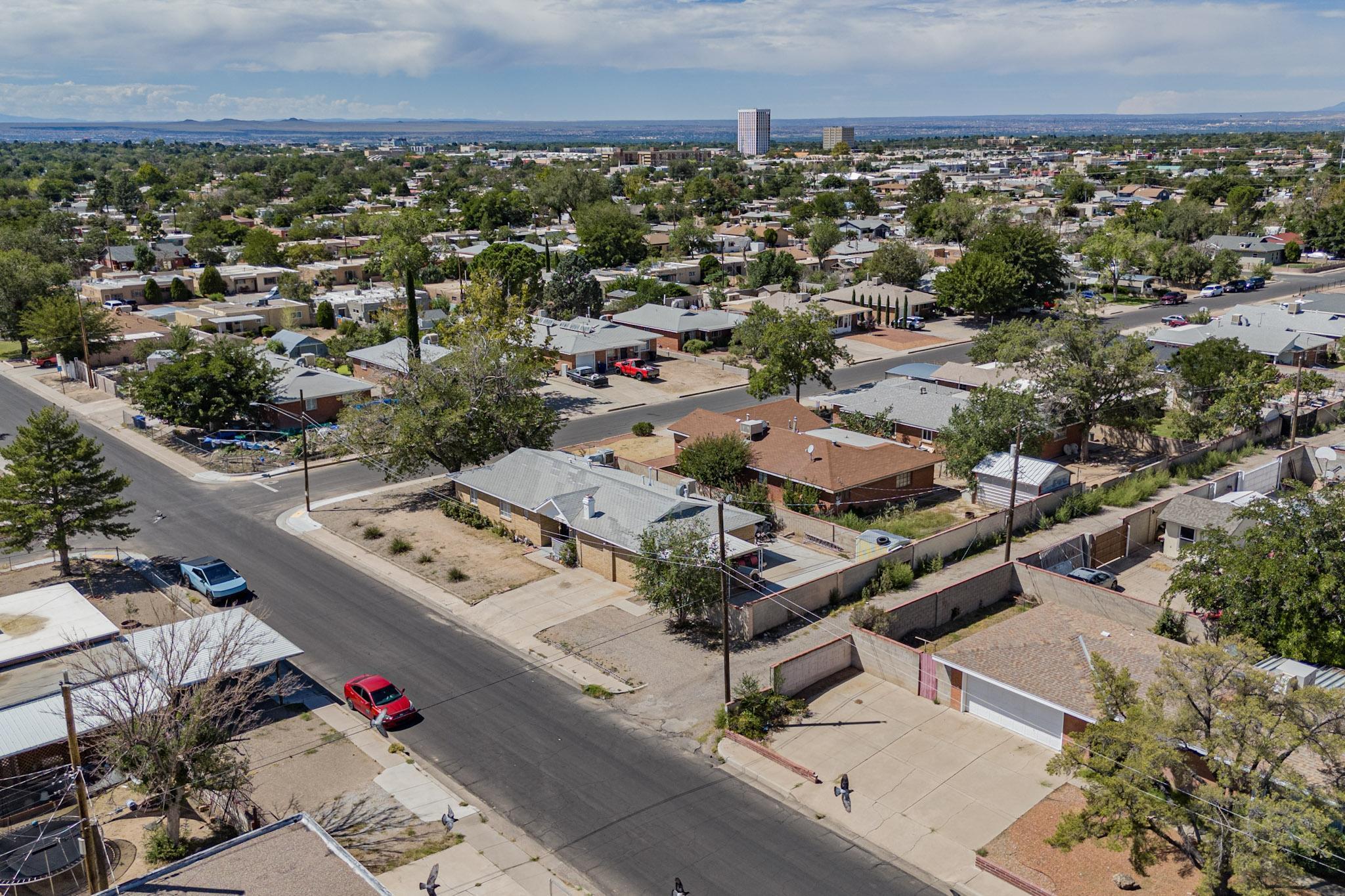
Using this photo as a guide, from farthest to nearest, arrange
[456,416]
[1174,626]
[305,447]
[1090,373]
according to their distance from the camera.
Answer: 1. [1090,373]
2. [456,416]
3. [305,447]
4. [1174,626]

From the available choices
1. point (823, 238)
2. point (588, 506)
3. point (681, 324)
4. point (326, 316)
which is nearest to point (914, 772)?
point (588, 506)

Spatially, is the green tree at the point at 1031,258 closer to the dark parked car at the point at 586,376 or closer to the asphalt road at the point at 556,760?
the dark parked car at the point at 586,376

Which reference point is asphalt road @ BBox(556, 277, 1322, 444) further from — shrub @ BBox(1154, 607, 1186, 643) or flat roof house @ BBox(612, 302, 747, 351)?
shrub @ BBox(1154, 607, 1186, 643)

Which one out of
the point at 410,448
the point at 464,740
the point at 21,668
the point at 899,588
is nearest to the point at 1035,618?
the point at 899,588

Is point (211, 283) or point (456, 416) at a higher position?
point (211, 283)

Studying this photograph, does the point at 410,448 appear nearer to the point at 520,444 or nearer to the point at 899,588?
the point at 520,444

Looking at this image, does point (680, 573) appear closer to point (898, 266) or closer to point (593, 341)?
point (593, 341)

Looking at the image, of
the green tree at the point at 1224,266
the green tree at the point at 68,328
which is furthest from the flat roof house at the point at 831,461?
the green tree at the point at 1224,266
